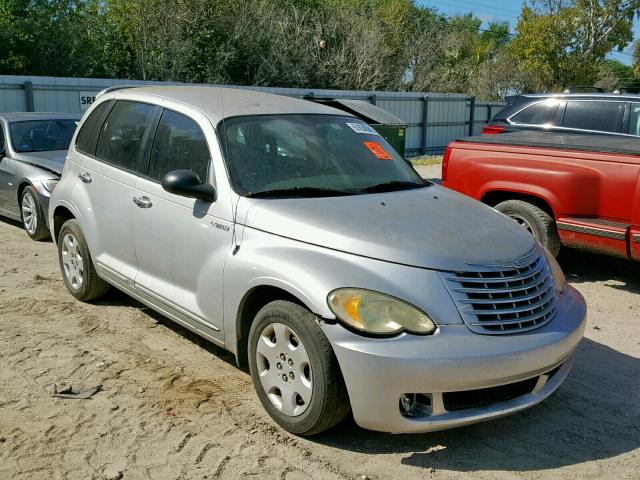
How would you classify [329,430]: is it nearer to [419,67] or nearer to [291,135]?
[291,135]

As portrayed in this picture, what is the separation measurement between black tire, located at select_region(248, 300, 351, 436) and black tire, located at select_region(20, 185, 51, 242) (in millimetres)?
5306

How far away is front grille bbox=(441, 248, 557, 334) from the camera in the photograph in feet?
10.7

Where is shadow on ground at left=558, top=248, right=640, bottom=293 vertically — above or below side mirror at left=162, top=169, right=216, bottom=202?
below

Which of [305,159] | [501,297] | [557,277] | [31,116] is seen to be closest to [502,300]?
[501,297]

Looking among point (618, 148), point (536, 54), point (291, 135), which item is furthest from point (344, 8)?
point (291, 135)

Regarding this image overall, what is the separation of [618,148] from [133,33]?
770 inches

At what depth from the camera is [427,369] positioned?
307cm

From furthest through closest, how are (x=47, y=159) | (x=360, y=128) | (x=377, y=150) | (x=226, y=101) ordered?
(x=47, y=159) < (x=360, y=128) < (x=377, y=150) < (x=226, y=101)

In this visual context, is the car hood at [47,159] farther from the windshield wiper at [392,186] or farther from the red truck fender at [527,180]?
the windshield wiper at [392,186]

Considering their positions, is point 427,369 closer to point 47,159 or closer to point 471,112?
point 47,159

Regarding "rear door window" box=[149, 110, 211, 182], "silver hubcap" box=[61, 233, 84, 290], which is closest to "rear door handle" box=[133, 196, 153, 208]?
"rear door window" box=[149, 110, 211, 182]

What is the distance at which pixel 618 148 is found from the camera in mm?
6312

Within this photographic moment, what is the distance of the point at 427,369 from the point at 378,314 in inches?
13.3

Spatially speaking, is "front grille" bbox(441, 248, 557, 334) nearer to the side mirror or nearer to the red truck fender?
the side mirror
